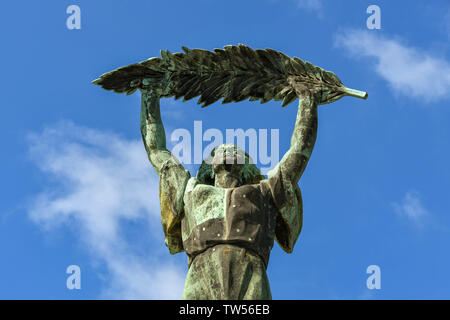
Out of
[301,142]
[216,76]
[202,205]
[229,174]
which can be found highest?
[216,76]

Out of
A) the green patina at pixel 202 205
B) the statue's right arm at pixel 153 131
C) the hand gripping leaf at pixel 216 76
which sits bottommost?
the green patina at pixel 202 205

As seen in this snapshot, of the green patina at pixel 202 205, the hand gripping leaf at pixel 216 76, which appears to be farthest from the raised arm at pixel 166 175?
the hand gripping leaf at pixel 216 76

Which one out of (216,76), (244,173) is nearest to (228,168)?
(244,173)

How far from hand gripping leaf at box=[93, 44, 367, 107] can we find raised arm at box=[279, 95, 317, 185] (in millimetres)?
537

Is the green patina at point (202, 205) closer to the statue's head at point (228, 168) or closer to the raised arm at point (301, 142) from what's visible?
the statue's head at point (228, 168)

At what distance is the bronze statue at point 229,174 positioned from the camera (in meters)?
13.6

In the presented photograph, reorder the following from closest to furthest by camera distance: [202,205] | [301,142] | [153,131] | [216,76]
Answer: [202,205]
[301,142]
[153,131]
[216,76]

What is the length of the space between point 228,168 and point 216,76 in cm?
176

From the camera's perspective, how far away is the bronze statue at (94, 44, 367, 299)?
536 inches

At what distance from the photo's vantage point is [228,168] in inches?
583

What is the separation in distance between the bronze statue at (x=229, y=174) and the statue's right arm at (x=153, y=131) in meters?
0.01

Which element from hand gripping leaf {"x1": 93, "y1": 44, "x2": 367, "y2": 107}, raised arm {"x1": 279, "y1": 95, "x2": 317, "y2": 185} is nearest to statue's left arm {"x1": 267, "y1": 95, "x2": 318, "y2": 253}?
raised arm {"x1": 279, "y1": 95, "x2": 317, "y2": 185}

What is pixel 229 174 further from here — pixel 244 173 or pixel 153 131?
pixel 153 131
